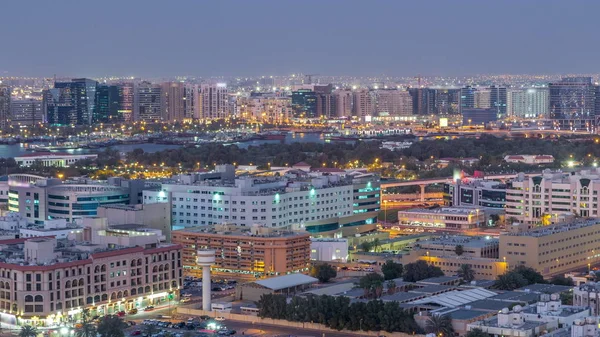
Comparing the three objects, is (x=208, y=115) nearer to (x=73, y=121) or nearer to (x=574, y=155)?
(x=73, y=121)

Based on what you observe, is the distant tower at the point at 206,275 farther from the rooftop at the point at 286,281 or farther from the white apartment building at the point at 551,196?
the white apartment building at the point at 551,196

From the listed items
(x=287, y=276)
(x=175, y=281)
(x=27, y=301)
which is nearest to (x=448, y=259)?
(x=287, y=276)

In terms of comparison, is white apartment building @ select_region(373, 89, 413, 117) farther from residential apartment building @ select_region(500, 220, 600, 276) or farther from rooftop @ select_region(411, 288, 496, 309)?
rooftop @ select_region(411, 288, 496, 309)

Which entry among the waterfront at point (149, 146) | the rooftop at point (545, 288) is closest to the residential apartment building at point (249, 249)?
the rooftop at point (545, 288)

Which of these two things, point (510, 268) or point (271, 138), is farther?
point (271, 138)

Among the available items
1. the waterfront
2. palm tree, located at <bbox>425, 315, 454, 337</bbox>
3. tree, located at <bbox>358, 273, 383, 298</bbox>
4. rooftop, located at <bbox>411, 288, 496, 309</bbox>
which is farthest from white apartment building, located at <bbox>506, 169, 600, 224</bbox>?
the waterfront
